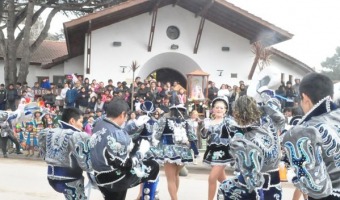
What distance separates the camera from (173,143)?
7492 mm

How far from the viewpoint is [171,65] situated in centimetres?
2191

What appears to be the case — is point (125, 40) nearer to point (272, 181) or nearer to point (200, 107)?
point (200, 107)

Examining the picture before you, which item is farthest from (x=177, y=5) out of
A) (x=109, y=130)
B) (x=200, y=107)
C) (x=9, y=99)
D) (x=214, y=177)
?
(x=109, y=130)

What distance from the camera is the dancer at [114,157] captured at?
5.30 m

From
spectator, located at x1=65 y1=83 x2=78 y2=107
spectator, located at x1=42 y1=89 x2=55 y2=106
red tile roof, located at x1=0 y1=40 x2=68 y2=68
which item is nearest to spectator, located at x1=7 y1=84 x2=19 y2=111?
spectator, located at x1=42 y1=89 x2=55 y2=106

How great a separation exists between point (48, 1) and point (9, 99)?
20.7ft

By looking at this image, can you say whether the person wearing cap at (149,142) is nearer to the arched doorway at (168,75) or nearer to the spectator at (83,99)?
the spectator at (83,99)

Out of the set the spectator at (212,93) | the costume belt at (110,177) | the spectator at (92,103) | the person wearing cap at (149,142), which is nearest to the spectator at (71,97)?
the spectator at (92,103)

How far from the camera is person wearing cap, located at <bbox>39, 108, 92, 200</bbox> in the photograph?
5.43 meters

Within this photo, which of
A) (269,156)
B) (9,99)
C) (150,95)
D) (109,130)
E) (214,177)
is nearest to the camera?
(269,156)

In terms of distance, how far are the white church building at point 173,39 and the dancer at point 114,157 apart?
13.6 m

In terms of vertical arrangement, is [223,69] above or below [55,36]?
below

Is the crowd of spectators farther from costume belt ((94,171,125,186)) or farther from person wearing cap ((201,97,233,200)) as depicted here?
costume belt ((94,171,125,186))

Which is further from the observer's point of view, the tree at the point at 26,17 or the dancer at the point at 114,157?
the tree at the point at 26,17
